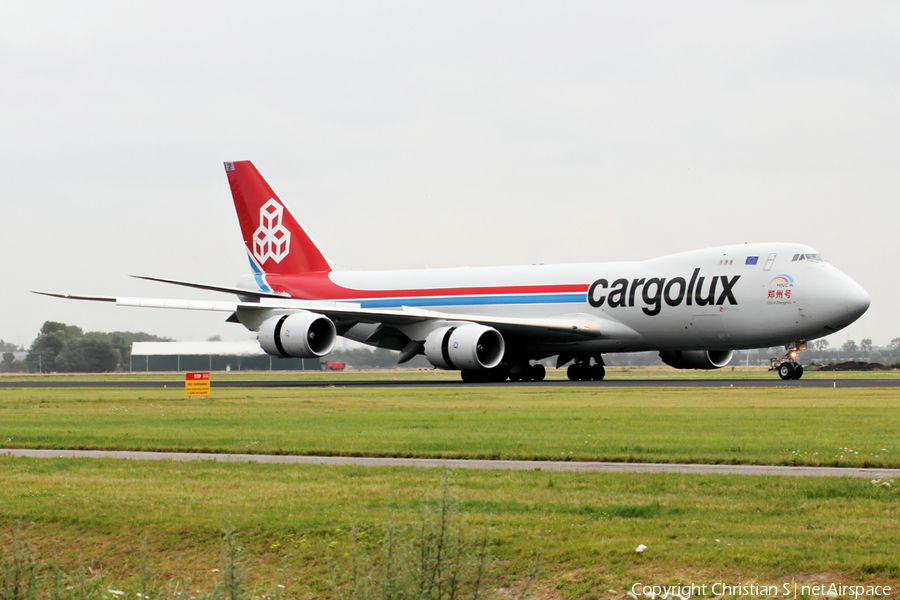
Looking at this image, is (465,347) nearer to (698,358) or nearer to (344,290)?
(698,358)

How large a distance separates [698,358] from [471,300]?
429 inches

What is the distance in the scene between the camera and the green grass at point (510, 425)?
17.5 metres

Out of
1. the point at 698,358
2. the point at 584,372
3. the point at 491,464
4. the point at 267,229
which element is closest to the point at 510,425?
the point at 491,464

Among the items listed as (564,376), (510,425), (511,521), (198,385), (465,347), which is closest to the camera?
(511,521)

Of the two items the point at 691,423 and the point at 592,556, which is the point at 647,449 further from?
the point at 592,556

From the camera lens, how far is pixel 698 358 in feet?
156

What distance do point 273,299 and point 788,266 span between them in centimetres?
2491

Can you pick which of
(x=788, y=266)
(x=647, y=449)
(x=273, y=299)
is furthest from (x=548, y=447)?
(x=273, y=299)

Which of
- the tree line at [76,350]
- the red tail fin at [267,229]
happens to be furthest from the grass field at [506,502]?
the tree line at [76,350]

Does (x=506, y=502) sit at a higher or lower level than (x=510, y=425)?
lower

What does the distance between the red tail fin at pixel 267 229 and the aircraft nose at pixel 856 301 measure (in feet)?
89.0

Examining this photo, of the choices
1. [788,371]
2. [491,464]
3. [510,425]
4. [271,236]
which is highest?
[271,236]

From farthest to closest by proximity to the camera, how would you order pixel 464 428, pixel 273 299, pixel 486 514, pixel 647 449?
1. pixel 273 299
2. pixel 464 428
3. pixel 647 449
4. pixel 486 514

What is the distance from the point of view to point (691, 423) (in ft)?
72.5
